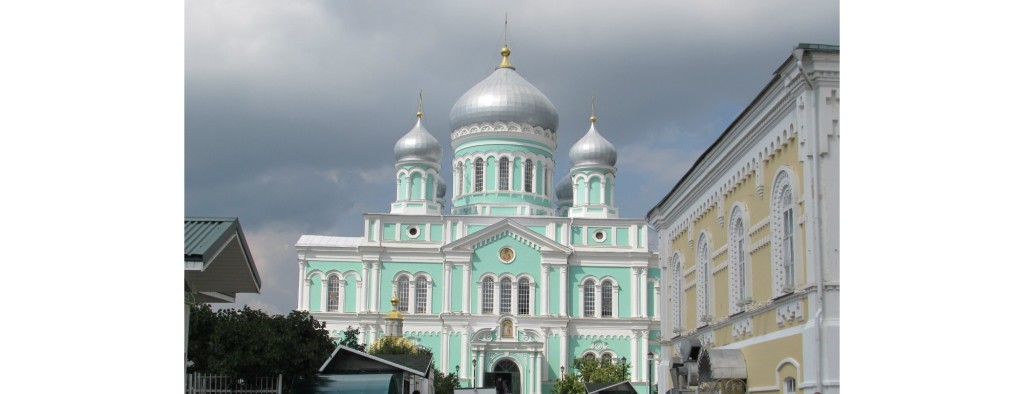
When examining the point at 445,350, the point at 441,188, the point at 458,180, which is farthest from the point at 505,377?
the point at 441,188

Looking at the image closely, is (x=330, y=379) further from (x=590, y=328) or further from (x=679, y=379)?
(x=590, y=328)

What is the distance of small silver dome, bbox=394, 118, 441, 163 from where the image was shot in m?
48.9

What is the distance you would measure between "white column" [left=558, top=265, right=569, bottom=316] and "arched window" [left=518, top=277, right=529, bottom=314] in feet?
4.28

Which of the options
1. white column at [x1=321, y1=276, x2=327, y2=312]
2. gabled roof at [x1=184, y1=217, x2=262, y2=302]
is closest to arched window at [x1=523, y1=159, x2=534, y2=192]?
white column at [x1=321, y1=276, x2=327, y2=312]

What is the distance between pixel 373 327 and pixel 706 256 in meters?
27.7

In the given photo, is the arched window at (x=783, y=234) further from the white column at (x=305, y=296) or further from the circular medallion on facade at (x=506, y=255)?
the white column at (x=305, y=296)

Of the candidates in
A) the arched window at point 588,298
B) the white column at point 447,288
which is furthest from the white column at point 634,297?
the white column at point 447,288

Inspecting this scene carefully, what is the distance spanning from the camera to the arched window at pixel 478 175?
4931 cm

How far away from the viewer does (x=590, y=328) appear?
4572 centimetres

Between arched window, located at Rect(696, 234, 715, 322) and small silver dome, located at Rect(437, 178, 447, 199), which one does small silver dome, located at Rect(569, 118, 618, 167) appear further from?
arched window, located at Rect(696, 234, 715, 322)

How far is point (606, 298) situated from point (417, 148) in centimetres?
1045

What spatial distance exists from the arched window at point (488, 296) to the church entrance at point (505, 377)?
2266 mm

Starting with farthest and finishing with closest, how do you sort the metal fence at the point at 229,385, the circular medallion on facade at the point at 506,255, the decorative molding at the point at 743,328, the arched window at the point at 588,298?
the arched window at the point at 588,298, the circular medallion on facade at the point at 506,255, the decorative molding at the point at 743,328, the metal fence at the point at 229,385

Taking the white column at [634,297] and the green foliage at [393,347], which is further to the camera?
the white column at [634,297]
